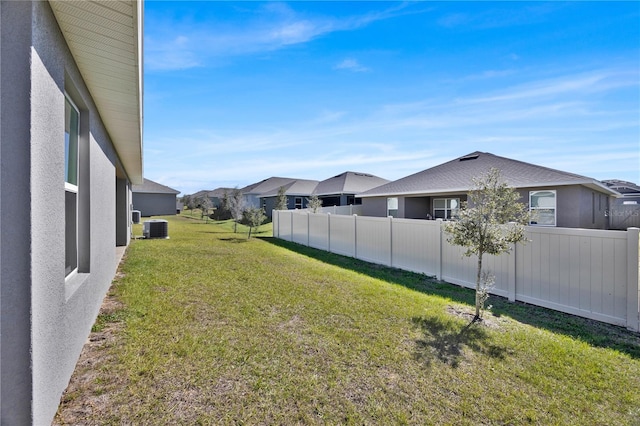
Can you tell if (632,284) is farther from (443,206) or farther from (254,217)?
(254,217)

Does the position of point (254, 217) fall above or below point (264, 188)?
below

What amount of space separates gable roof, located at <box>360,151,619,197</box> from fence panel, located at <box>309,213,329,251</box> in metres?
6.82

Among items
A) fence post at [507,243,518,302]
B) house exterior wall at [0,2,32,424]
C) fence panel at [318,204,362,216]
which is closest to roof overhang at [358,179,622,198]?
fence panel at [318,204,362,216]

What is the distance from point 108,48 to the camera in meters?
3.19

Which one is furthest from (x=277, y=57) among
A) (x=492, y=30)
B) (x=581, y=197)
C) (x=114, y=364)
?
(x=581, y=197)

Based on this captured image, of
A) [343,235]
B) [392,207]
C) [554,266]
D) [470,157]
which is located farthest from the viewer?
[392,207]

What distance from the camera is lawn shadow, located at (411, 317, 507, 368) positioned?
155 inches

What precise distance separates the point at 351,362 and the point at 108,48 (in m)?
4.55

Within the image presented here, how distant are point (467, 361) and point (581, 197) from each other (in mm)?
13808

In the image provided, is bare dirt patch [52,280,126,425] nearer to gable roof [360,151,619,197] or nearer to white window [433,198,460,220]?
gable roof [360,151,619,197]

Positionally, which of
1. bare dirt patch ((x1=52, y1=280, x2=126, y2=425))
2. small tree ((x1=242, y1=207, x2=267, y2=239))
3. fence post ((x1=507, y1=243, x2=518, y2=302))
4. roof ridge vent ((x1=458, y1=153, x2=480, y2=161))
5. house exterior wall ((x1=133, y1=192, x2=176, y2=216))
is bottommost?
bare dirt patch ((x1=52, y1=280, x2=126, y2=425))

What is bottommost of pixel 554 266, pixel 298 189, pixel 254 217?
pixel 554 266

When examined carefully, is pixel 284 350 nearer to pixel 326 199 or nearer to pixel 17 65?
pixel 17 65

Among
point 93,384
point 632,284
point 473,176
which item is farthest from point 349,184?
point 93,384
